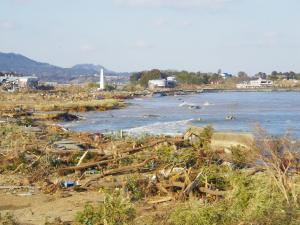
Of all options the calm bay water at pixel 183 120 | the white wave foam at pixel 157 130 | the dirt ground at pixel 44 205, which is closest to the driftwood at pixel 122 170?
the dirt ground at pixel 44 205

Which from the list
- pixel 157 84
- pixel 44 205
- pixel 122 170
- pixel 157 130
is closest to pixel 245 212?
pixel 44 205

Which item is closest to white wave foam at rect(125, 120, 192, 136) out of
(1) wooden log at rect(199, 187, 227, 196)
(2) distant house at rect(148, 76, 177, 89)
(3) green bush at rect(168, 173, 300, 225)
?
(1) wooden log at rect(199, 187, 227, 196)

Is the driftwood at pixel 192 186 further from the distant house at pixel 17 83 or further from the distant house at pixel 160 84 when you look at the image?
the distant house at pixel 160 84

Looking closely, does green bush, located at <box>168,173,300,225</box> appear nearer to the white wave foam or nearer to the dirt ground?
the dirt ground

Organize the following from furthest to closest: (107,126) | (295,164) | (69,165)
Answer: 1. (107,126)
2. (69,165)
3. (295,164)

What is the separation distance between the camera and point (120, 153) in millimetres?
17531

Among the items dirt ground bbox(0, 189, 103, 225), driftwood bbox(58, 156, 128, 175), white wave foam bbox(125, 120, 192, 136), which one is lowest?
white wave foam bbox(125, 120, 192, 136)

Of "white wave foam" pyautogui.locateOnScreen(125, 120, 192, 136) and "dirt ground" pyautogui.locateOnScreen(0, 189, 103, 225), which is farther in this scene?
"white wave foam" pyautogui.locateOnScreen(125, 120, 192, 136)

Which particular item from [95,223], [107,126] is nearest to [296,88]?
[107,126]

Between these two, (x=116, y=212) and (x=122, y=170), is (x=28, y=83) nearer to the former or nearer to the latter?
(x=122, y=170)

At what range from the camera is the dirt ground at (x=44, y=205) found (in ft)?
36.0

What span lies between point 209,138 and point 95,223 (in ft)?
33.4

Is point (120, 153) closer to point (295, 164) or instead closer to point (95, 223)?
point (295, 164)

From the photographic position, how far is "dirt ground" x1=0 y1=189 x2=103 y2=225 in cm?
1098
